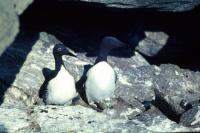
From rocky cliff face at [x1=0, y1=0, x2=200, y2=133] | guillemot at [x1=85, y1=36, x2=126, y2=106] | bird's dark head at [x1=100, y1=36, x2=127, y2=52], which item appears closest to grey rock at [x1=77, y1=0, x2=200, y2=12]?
rocky cliff face at [x1=0, y1=0, x2=200, y2=133]

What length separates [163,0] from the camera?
12016 millimetres

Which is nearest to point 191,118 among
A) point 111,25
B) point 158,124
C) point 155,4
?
point 158,124

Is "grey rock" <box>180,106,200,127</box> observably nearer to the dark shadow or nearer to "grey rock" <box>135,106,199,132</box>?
"grey rock" <box>135,106,199,132</box>

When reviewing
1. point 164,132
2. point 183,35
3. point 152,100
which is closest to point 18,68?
point 152,100

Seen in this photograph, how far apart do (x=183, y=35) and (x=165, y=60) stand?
3.56 ft

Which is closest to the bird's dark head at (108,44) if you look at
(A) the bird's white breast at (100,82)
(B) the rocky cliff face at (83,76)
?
(A) the bird's white breast at (100,82)

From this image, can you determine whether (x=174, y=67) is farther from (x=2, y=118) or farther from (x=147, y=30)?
(x=2, y=118)

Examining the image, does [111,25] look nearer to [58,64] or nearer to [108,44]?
[108,44]

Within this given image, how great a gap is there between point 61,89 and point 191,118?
286 cm

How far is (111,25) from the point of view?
1471cm

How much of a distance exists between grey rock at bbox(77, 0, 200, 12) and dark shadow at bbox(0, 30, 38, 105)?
2.01m

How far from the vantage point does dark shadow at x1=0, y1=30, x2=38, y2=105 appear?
11055 mm

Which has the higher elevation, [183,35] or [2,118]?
[183,35]

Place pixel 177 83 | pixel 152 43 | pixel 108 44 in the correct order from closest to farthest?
pixel 108 44 < pixel 177 83 < pixel 152 43
